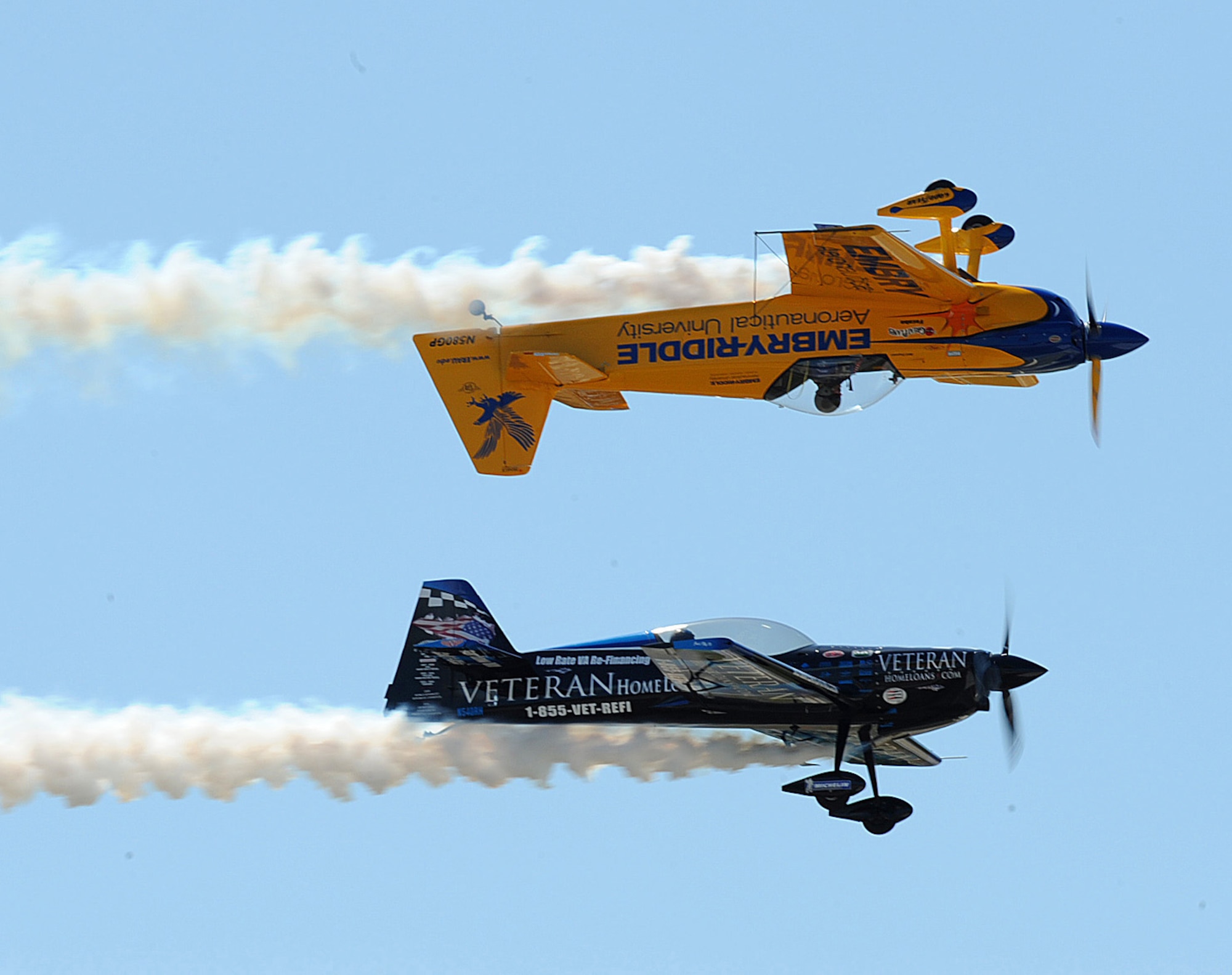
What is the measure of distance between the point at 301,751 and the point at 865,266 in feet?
32.2

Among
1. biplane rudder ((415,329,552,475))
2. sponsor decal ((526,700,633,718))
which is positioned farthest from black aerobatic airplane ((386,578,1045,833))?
biplane rudder ((415,329,552,475))

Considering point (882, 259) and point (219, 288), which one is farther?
point (219, 288)

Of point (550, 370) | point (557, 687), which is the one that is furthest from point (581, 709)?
point (550, 370)

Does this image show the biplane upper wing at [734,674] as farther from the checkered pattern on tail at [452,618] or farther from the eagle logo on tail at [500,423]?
the eagle logo on tail at [500,423]

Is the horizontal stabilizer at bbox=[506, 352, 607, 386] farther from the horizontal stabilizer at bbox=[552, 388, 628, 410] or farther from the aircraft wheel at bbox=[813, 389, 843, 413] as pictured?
the aircraft wheel at bbox=[813, 389, 843, 413]

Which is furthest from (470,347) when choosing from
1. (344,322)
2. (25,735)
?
(25,735)

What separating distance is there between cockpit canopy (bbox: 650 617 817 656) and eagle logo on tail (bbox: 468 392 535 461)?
314 centimetres

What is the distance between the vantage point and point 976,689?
41.1 metres

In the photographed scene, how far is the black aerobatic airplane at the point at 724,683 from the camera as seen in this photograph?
4075 cm

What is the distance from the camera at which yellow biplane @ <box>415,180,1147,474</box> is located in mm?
41062

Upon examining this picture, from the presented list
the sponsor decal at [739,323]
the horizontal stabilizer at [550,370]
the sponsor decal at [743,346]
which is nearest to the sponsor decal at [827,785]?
the sponsor decal at [743,346]

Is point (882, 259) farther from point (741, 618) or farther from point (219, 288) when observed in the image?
point (219, 288)

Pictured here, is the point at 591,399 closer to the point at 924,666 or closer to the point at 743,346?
the point at 743,346

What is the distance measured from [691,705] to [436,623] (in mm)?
3548
